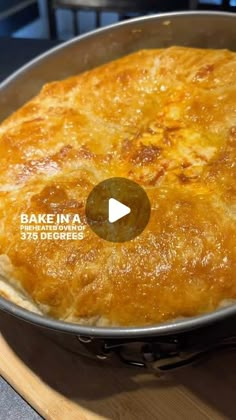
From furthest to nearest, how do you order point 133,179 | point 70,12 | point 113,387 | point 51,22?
point 70,12
point 51,22
point 133,179
point 113,387

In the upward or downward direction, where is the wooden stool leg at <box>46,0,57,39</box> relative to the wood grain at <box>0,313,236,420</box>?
upward

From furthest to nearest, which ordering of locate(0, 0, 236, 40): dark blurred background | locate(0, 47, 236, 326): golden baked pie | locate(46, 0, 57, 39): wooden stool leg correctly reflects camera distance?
locate(46, 0, 57, 39): wooden stool leg, locate(0, 0, 236, 40): dark blurred background, locate(0, 47, 236, 326): golden baked pie

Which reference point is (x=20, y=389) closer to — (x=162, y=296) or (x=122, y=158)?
(x=162, y=296)

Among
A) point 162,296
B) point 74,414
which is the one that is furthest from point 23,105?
point 74,414
